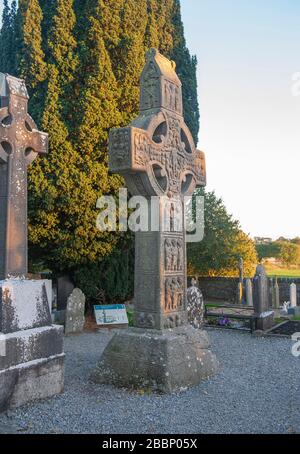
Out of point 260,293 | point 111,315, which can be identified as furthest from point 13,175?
point 260,293

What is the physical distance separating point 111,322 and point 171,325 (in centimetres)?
527

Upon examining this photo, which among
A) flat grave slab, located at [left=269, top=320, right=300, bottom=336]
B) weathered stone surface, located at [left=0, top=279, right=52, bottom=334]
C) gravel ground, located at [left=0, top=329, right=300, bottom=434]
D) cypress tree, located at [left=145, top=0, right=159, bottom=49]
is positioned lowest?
flat grave slab, located at [left=269, top=320, right=300, bottom=336]

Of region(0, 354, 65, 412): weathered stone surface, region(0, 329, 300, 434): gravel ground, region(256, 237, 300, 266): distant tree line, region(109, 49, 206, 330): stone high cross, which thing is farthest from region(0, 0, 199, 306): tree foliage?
region(256, 237, 300, 266): distant tree line

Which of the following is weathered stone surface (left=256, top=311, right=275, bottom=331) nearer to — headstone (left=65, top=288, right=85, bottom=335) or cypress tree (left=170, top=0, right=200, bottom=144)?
headstone (left=65, top=288, right=85, bottom=335)

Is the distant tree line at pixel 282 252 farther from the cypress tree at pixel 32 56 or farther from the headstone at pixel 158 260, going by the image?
the headstone at pixel 158 260

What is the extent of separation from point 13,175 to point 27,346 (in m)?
2.14

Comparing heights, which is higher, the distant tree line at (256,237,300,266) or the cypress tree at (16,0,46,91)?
the cypress tree at (16,0,46,91)

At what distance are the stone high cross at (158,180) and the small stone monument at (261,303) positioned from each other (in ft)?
15.1

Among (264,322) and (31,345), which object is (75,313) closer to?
(264,322)

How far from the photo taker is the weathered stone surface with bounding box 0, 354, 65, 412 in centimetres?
434

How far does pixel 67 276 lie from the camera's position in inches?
457

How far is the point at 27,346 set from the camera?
4668 mm

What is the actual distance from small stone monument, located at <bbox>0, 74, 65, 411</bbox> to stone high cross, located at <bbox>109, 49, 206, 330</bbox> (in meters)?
1.22
